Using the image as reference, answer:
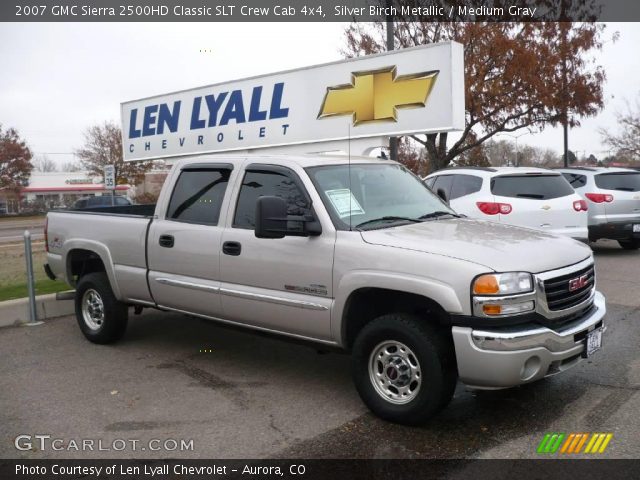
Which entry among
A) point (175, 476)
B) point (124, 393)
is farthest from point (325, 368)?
point (175, 476)

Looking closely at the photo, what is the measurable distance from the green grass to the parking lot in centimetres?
168

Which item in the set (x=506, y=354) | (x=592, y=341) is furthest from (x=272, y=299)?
(x=592, y=341)

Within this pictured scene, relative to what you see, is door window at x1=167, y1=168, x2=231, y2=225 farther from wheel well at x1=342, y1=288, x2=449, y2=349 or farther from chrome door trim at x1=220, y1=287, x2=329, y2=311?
wheel well at x1=342, y1=288, x2=449, y2=349

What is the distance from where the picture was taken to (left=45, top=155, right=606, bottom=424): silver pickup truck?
389cm

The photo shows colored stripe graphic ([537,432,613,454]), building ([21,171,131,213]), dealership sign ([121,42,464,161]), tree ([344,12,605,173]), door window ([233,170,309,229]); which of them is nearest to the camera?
colored stripe graphic ([537,432,613,454])

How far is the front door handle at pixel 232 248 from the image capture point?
16.8ft

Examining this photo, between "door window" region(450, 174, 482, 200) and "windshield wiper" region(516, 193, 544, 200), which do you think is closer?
"windshield wiper" region(516, 193, 544, 200)

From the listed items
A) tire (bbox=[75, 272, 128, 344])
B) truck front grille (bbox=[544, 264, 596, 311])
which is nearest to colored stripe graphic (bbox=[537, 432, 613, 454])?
truck front grille (bbox=[544, 264, 596, 311])

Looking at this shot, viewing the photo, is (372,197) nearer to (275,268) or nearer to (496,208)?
(275,268)

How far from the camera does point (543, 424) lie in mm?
4191

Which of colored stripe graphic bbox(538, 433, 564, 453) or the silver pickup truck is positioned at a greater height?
the silver pickup truck

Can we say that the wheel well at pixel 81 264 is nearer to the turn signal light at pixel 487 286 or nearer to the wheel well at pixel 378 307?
the wheel well at pixel 378 307

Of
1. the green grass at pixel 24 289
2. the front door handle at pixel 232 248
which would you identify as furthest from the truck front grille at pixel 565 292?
the green grass at pixel 24 289

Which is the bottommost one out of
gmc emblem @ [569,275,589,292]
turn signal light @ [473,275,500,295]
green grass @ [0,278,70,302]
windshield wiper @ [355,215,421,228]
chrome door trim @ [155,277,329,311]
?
green grass @ [0,278,70,302]
